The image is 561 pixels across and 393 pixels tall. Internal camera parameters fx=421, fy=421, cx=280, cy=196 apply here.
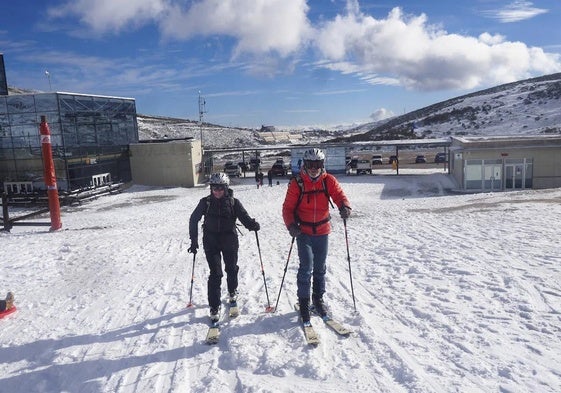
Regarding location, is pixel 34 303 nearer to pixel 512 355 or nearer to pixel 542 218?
pixel 512 355

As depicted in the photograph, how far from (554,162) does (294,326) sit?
100 ft

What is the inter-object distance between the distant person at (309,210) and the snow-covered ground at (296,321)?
785 millimetres

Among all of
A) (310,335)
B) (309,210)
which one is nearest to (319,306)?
(310,335)

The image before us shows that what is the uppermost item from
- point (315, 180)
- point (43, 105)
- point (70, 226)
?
point (43, 105)

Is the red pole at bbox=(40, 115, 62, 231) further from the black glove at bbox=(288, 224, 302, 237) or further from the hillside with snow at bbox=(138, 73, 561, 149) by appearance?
the hillside with snow at bbox=(138, 73, 561, 149)

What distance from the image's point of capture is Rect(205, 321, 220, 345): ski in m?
5.44

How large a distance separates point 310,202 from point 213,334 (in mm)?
2175

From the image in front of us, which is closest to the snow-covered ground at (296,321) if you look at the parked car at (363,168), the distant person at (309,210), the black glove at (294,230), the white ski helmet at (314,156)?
the distant person at (309,210)

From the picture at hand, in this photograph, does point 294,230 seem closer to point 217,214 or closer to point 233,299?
point 217,214

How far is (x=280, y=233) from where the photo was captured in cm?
1426

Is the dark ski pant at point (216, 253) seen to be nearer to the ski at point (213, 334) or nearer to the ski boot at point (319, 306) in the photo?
the ski at point (213, 334)

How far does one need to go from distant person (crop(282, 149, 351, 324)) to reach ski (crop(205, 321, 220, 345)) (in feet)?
3.82

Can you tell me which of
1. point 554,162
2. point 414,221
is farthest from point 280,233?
point 554,162

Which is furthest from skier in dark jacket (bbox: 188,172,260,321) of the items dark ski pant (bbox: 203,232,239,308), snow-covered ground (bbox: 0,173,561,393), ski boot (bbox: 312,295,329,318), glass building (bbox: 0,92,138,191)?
glass building (bbox: 0,92,138,191)
